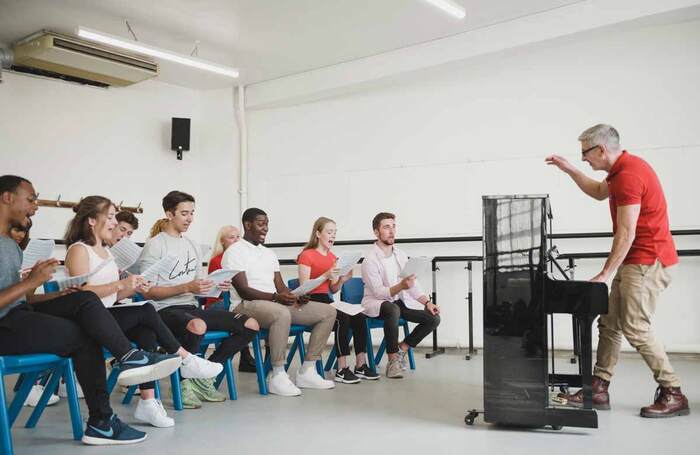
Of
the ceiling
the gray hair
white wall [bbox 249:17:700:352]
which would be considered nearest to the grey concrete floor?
the gray hair

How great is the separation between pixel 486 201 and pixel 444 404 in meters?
1.27

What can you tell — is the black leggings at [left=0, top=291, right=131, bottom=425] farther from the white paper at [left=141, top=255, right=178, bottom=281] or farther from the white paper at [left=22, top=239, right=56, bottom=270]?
the white paper at [left=141, top=255, right=178, bottom=281]

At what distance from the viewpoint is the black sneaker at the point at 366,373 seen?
15.5ft

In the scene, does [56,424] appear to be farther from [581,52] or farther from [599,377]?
[581,52]

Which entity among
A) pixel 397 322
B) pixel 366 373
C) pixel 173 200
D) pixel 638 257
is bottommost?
pixel 366 373

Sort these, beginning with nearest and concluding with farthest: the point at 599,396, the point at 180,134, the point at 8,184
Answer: the point at 8,184, the point at 599,396, the point at 180,134

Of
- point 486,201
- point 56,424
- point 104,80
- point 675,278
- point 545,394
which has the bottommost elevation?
point 56,424

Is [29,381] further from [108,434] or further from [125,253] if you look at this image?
[125,253]

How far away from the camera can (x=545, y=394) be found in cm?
302

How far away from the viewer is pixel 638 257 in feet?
11.2

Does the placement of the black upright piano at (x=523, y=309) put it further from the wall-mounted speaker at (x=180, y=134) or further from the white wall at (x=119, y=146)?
the wall-mounted speaker at (x=180, y=134)

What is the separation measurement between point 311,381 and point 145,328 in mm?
1390

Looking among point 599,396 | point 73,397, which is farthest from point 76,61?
point 599,396

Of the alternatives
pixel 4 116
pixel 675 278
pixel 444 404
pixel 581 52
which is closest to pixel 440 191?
pixel 581 52
